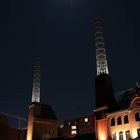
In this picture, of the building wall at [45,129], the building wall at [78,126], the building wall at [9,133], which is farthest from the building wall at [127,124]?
the building wall at [78,126]

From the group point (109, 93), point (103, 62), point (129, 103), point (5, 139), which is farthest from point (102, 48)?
point (5, 139)

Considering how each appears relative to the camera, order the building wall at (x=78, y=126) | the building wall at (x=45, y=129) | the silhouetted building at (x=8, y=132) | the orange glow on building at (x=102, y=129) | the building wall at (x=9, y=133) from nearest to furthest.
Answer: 1. the orange glow on building at (x=102, y=129)
2. the building wall at (x=9, y=133)
3. the silhouetted building at (x=8, y=132)
4. the building wall at (x=45, y=129)
5. the building wall at (x=78, y=126)

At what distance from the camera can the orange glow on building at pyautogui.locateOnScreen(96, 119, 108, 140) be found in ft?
237

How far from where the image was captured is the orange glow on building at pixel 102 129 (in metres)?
72.3

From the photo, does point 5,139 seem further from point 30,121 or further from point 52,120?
point 52,120

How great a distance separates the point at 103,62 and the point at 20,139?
46.1 meters

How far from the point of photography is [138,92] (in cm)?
6856

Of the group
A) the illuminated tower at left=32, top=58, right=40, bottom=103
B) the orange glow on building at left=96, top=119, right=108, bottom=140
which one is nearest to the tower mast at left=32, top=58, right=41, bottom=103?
the illuminated tower at left=32, top=58, right=40, bottom=103

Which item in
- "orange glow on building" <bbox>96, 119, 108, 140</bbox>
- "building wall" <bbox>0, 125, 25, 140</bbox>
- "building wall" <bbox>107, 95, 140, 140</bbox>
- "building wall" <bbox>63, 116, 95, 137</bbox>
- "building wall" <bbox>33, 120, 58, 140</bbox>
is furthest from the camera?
"building wall" <bbox>63, 116, 95, 137</bbox>

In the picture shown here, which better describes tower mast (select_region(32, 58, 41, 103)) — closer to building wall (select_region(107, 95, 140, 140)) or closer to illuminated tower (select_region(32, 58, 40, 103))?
illuminated tower (select_region(32, 58, 40, 103))

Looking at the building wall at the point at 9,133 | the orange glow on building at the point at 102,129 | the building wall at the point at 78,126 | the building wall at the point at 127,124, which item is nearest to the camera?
the building wall at the point at 127,124

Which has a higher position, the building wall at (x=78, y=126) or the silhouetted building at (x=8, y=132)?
the building wall at (x=78, y=126)

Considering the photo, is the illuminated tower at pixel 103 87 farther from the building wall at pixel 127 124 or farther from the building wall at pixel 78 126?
the building wall at pixel 78 126

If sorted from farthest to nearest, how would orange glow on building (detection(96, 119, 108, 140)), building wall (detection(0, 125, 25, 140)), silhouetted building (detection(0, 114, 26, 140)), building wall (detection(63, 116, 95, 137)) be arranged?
building wall (detection(63, 116, 95, 137))
silhouetted building (detection(0, 114, 26, 140))
building wall (detection(0, 125, 25, 140))
orange glow on building (detection(96, 119, 108, 140))
